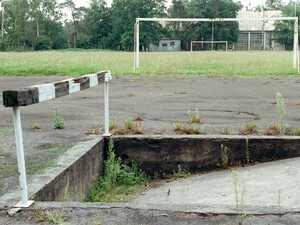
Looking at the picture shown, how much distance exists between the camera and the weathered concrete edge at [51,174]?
334cm

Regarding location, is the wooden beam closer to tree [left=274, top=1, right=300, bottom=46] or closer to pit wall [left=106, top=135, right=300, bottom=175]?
pit wall [left=106, top=135, right=300, bottom=175]

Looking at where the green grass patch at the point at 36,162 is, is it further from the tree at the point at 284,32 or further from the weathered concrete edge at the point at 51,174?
the tree at the point at 284,32

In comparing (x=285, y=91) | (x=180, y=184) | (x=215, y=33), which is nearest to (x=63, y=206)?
(x=180, y=184)

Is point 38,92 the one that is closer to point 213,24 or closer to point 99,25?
point 213,24

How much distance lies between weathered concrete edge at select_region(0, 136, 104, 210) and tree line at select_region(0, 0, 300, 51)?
7869 centimetres

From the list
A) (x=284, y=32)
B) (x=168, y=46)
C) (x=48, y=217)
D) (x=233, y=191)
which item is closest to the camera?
(x=48, y=217)

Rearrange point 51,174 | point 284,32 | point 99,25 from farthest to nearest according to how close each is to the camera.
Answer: point 99,25 < point 284,32 < point 51,174

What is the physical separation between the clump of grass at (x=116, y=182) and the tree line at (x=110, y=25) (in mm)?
78160

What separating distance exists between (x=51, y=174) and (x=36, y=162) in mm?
624

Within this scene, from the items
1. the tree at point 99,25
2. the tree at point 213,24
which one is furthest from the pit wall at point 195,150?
the tree at point 99,25

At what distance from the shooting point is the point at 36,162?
4477 millimetres

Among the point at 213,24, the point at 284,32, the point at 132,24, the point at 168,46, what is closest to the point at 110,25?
the point at 132,24

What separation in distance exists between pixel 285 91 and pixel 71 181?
10.6m

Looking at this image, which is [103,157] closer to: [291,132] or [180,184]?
[180,184]
